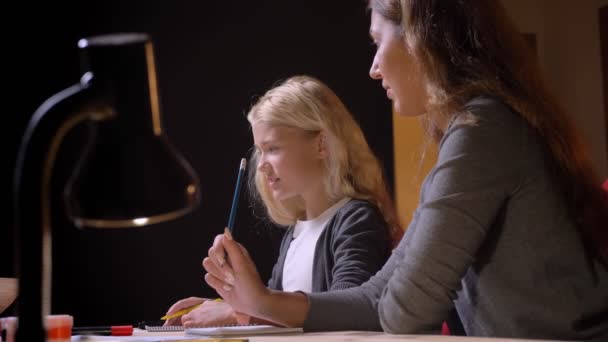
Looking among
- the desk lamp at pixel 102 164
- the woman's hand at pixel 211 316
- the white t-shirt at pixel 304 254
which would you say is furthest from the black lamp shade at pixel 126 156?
the white t-shirt at pixel 304 254

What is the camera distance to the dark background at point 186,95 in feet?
8.22

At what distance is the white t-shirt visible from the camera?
6.49ft

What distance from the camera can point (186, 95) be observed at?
8.57ft

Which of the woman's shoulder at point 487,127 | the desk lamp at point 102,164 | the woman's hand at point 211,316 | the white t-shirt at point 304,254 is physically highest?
the desk lamp at point 102,164

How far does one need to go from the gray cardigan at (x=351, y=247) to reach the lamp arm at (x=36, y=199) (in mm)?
1193

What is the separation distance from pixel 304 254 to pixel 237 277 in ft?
2.72

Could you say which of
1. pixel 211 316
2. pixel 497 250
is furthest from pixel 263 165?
pixel 497 250

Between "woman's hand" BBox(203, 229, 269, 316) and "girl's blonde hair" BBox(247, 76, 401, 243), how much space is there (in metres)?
0.80

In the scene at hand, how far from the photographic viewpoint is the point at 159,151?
0.52m

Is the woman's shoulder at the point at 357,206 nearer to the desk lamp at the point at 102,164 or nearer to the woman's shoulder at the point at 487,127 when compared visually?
the woman's shoulder at the point at 487,127

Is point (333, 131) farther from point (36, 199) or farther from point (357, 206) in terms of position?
point (36, 199)

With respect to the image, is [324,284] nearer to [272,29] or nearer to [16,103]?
[272,29]

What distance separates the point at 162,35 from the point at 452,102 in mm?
1656

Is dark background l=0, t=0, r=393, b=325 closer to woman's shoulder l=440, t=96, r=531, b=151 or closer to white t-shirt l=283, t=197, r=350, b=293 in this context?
white t-shirt l=283, t=197, r=350, b=293
